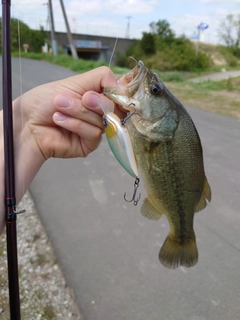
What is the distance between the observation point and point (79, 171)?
4.77 meters

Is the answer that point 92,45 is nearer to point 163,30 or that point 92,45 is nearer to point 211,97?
point 163,30

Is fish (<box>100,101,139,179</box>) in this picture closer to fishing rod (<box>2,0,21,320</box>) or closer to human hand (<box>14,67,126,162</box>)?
human hand (<box>14,67,126,162</box>)

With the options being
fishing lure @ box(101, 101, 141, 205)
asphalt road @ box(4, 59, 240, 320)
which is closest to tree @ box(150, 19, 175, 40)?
asphalt road @ box(4, 59, 240, 320)

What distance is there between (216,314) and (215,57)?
25.6 meters

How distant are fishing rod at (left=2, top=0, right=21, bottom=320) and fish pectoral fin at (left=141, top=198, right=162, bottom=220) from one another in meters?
0.53

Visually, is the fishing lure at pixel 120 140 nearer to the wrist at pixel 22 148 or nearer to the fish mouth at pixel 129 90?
the fish mouth at pixel 129 90

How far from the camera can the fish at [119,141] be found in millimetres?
1104

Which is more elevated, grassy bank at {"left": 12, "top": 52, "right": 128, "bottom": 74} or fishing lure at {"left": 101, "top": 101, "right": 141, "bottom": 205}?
fishing lure at {"left": 101, "top": 101, "right": 141, "bottom": 205}

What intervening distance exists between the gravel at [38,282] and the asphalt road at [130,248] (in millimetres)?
84

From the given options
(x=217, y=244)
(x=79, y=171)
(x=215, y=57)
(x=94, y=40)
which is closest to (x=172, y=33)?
(x=215, y=57)

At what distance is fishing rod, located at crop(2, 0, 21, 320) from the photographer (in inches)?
49.5

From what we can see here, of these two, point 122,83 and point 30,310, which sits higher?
point 122,83

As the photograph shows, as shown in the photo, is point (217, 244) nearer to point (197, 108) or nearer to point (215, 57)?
point (197, 108)

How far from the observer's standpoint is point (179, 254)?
4.64ft
